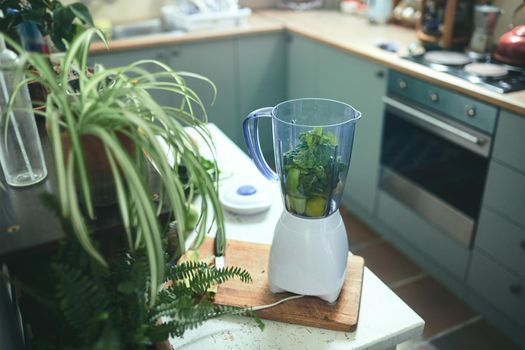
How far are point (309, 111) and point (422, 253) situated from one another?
1.55 meters

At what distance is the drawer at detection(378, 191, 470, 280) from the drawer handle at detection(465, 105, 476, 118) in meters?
0.56

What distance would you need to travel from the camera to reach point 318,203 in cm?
96

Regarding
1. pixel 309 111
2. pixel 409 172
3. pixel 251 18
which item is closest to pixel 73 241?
pixel 309 111

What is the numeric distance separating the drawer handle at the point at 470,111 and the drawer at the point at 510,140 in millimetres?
120

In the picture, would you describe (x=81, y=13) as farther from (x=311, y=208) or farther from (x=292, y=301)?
(x=292, y=301)

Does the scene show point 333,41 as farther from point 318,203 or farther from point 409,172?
point 318,203

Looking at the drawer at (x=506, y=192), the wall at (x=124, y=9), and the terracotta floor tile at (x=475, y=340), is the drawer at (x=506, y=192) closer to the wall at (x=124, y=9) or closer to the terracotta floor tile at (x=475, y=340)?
the terracotta floor tile at (x=475, y=340)

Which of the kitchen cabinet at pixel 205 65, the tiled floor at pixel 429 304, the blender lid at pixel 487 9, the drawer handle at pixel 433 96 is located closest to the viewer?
the tiled floor at pixel 429 304

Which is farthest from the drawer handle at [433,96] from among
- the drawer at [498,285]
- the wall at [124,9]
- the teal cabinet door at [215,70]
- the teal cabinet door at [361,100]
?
the wall at [124,9]

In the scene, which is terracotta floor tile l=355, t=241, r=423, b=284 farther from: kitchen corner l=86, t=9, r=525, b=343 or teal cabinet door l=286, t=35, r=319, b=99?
teal cabinet door l=286, t=35, r=319, b=99

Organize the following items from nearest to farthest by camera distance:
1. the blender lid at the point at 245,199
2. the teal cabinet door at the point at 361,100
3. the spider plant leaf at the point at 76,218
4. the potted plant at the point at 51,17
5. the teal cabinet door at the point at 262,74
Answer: the spider plant leaf at the point at 76,218
the potted plant at the point at 51,17
the blender lid at the point at 245,199
the teal cabinet door at the point at 361,100
the teal cabinet door at the point at 262,74

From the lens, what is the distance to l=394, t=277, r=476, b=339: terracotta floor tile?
211 cm

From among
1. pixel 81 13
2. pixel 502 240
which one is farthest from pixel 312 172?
pixel 502 240

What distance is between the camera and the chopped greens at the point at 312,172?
943 mm
